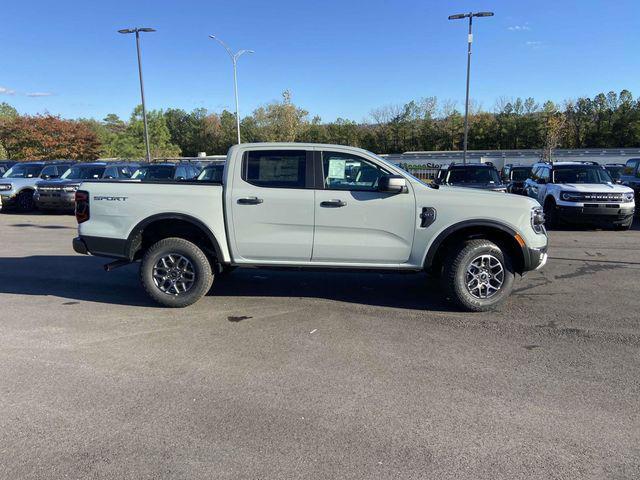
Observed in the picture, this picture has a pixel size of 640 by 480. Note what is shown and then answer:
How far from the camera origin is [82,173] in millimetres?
17359

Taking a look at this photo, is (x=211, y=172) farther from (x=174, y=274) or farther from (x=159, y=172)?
(x=174, y=274)

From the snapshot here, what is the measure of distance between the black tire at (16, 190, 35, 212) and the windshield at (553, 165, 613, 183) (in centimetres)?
1722

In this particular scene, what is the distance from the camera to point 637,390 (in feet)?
12.4

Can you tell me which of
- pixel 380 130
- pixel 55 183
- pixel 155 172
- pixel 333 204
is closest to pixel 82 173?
pixel 55 183

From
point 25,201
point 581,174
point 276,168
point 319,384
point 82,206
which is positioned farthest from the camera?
point 25,201

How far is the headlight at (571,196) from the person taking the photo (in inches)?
480

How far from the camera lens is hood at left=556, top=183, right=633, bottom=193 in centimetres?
1204

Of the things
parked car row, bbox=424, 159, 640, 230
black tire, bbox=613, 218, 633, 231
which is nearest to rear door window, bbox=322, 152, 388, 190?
parked car row, bbox=424, 159, 640, 230

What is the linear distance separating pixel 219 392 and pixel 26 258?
7.14 m

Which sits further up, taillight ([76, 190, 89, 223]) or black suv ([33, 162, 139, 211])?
taillight ([76, 190, 89, 223])

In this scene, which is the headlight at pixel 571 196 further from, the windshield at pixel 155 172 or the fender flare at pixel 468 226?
the windshield at pixel 155 172

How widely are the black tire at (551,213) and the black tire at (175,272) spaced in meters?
10.2

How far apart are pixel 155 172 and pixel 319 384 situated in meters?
14.3

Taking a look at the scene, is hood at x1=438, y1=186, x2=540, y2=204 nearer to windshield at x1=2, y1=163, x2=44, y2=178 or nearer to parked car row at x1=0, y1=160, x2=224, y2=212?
parked car row at x1=0, y1=160, x2=224, y2=212
